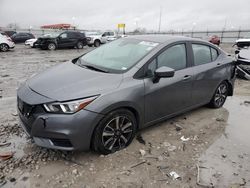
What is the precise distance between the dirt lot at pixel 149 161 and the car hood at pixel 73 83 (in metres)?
0.90

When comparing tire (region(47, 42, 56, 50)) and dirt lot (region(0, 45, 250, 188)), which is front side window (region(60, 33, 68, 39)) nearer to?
tire (region(47, 42, 56, 50))

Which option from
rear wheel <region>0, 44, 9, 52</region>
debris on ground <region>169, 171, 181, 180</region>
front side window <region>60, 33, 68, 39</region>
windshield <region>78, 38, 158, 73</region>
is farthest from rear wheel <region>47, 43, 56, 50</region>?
debris on ground <region>169, 171, 181, 180</region>

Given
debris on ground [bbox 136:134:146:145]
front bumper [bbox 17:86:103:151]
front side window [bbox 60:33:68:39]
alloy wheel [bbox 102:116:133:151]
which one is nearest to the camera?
front bumper [bbox 17:86:103:151]

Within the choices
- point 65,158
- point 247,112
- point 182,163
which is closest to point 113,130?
point 65,158

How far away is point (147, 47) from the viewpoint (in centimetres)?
394

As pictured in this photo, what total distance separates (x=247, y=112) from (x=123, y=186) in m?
3.78

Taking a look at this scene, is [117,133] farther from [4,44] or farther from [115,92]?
[4,44]

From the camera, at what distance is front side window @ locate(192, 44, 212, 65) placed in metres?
4.52

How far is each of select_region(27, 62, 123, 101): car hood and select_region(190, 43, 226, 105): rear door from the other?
5.74 ft

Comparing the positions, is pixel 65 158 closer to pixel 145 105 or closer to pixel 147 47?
pixel 145 105

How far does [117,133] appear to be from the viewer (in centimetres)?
343

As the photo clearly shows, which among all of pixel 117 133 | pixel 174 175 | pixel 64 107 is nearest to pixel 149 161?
pixel 174 175

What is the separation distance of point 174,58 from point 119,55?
913 millimetres

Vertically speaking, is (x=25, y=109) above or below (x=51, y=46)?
above
